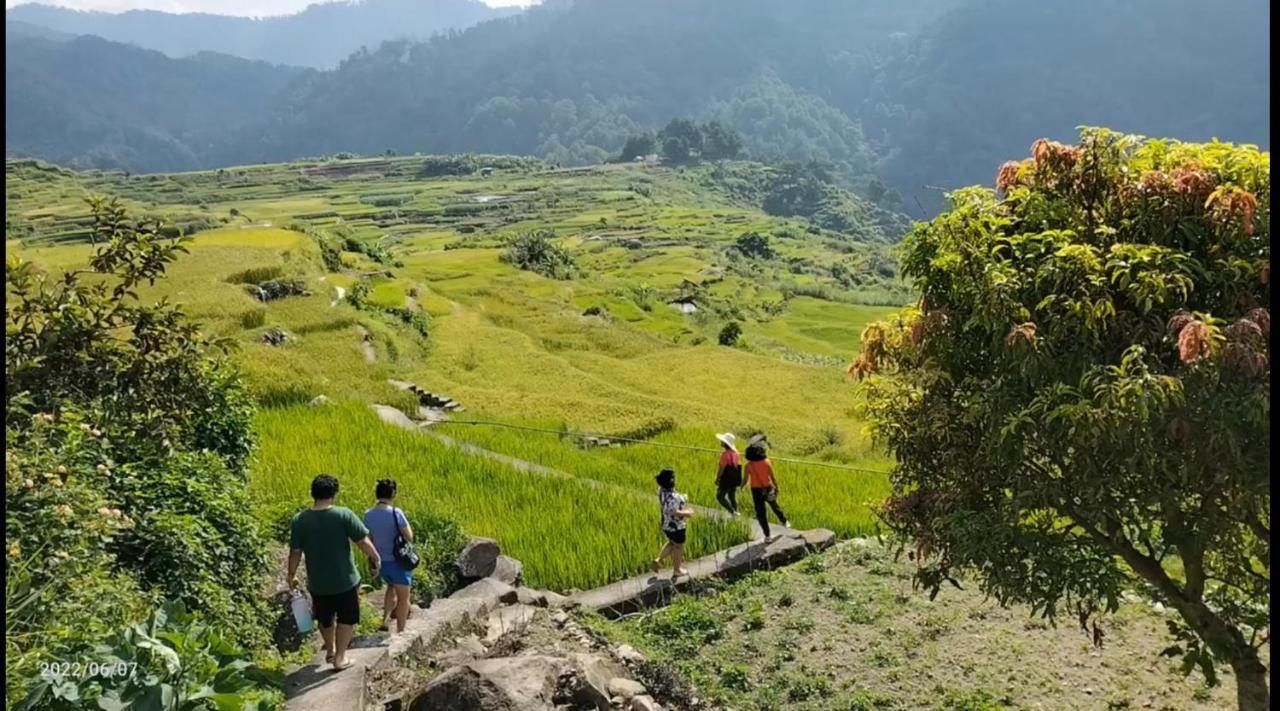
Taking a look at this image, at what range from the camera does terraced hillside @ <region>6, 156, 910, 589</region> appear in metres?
12.4

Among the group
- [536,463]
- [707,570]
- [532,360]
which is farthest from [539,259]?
[707,570]

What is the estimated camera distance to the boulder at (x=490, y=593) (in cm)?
885

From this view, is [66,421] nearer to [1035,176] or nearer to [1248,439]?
[1035,176]

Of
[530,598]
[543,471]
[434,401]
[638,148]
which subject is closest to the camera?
[530,598]

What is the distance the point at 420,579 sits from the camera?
31.3 ft

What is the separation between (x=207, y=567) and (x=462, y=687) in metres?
2.49

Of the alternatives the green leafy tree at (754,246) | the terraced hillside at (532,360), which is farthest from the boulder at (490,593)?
the green leafy tree at (754,246)

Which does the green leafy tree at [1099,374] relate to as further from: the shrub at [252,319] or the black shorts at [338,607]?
the shrub at [252,319]

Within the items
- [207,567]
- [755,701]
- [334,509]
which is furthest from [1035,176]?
[207,567]

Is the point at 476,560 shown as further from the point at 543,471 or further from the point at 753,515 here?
the point at 753,515

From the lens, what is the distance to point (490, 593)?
29.3 ft

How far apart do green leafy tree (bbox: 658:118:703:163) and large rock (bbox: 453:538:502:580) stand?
15210cm
